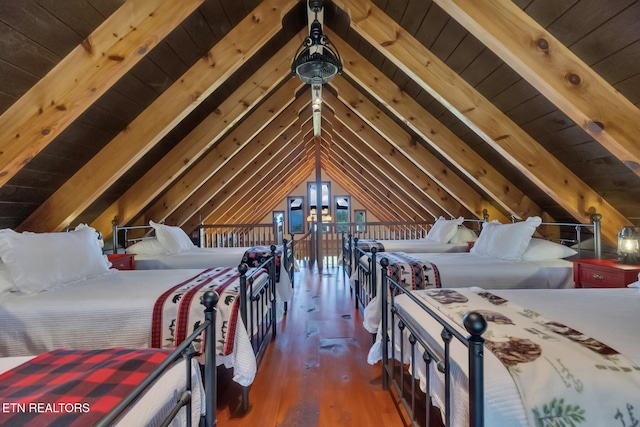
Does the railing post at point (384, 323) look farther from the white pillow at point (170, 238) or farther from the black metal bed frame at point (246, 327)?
the white pillow at point (170, 238)

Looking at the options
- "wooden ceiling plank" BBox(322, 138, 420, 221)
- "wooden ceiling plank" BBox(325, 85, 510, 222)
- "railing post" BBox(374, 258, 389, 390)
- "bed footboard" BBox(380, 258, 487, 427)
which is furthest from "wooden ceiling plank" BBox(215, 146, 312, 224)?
"bed footboard" BBox(380, 258, 487, 427)

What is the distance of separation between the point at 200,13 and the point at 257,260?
7.10ft

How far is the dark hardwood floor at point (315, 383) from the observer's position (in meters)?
1.74

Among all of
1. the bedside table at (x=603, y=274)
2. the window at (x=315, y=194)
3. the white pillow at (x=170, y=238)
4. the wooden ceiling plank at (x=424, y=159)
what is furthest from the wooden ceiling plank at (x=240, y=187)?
the bedside table at (x=603, y=274)

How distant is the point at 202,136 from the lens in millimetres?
3406

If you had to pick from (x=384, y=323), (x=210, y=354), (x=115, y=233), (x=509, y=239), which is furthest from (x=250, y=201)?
(x=210, y=354)

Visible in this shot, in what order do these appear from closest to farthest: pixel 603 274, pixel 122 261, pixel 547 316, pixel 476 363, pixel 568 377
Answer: pixel 476 363 → pixel 568 377 → pixel 547 316 → pixel 603 274 → pixel 122 261

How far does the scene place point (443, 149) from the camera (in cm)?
338

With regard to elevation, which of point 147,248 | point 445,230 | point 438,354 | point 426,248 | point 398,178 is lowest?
point 438,354

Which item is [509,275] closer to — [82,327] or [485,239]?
[485,239]

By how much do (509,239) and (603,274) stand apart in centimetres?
74

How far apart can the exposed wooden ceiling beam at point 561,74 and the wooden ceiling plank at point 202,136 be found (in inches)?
75.5

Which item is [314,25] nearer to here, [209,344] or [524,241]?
[209,344]

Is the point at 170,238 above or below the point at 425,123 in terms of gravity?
below
